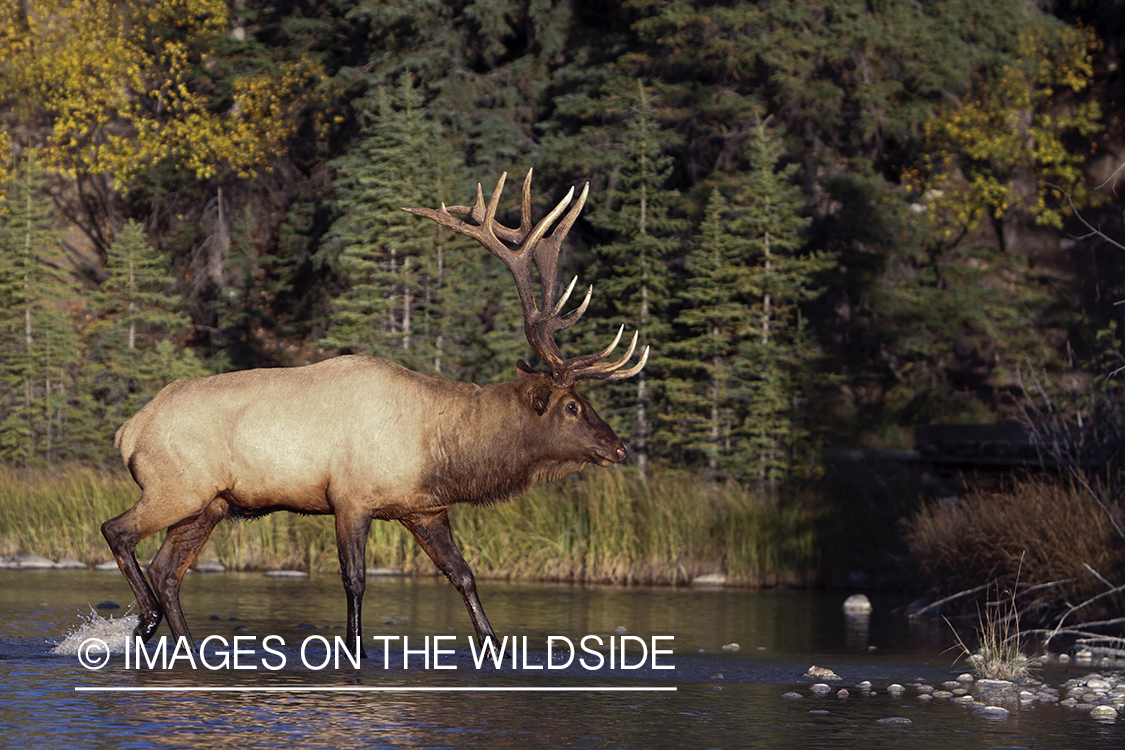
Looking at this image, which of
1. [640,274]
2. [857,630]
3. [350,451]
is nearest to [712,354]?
[640,274]

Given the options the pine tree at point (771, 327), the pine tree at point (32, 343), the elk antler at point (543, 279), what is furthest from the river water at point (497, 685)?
the pine tree at point (32, 343)

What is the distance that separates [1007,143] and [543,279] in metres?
20.5

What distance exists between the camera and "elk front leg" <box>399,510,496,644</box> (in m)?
11.5

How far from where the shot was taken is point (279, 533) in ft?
70.4

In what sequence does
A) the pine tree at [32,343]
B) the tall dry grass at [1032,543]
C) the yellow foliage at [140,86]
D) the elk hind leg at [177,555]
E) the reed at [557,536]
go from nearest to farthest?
1. the elk hind leg at [177,555]
2. the tall dry grass at [1032,543]
3. the reed at [557,536]
4. the pine tree at [32,343]
5. the yellow foliage at [140,86]

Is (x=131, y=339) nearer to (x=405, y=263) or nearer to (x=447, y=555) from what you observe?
(x=405, y=263)

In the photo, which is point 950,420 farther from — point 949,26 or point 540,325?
point 540,325

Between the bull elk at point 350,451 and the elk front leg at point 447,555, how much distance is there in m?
0.01

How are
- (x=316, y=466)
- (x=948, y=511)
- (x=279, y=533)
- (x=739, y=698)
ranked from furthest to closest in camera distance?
(x=279, y=533), (x=948, y=511), (x=316, y=466), (x=739, y=698)

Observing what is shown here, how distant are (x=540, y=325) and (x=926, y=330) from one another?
1922 centimetres

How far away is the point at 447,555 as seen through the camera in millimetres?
11703

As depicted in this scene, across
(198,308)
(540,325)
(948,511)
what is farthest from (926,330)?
(540,325)

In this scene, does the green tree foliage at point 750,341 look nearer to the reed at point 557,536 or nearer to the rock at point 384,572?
the reed at point 557,536

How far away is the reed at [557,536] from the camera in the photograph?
20625 mm
